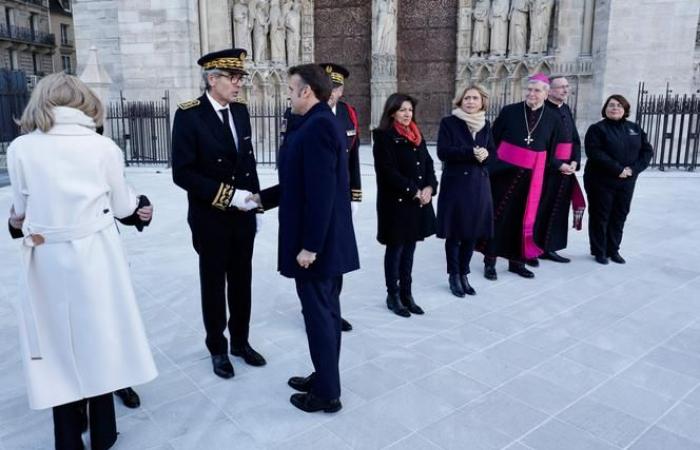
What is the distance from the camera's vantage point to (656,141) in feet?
37.2

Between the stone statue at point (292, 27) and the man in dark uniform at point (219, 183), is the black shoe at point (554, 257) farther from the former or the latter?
the stone statue at point (292, 27)

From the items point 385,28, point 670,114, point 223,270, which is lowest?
point 223,270

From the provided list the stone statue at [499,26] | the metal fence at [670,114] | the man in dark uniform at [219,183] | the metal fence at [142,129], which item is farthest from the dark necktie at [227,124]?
the stone statue at [499,26]

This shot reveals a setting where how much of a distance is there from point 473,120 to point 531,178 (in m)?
1.03

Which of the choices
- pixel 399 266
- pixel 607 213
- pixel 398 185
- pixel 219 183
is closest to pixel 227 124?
pixel 219 183

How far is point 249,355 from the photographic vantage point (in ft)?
11.7

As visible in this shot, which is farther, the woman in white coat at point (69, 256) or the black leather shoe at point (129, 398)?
the black leather shoe at point (129, 398)

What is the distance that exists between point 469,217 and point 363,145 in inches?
457

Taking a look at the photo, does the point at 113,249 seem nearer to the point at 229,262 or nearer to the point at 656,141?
the point at 229,262

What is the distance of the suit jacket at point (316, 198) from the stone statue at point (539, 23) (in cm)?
1136

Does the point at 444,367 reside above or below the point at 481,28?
below

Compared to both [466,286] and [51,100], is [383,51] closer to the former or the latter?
[466,286]

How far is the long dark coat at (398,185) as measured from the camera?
416 centimetres

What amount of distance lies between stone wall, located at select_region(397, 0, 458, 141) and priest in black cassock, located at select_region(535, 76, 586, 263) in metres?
8.72
